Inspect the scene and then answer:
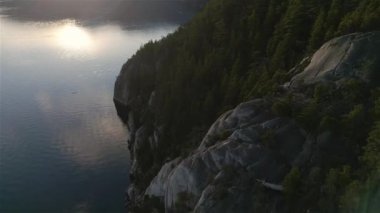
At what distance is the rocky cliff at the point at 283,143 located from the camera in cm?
4338

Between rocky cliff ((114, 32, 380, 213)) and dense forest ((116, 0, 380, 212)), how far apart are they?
19 cm

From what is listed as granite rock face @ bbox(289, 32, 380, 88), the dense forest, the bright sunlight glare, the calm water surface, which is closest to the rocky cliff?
granite rock face @ bbox(289, 32, 380, 88)

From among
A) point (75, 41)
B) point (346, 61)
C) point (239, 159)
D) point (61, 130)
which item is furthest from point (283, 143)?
point (75, 41)

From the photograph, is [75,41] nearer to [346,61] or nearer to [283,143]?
[346,61]

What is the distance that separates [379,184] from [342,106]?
33.8 feet

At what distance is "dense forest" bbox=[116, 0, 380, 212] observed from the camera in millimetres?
41281

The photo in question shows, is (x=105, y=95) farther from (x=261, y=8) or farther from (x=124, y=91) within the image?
(x=261, y=8)

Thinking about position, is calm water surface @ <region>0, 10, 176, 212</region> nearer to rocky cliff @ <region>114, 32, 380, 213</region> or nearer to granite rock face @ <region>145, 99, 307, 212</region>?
granite rock face @ <region>145, 99, 307, 212</region>

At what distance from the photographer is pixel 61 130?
110000 millimetres

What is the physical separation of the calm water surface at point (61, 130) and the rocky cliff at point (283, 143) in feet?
121

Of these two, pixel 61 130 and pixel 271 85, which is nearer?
pixel 271 85

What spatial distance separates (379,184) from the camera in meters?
38.3

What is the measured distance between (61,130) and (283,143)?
7480cm

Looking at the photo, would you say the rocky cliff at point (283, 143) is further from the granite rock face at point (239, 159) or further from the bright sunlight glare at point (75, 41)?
the bright sunlight glare at point (75, 41)
